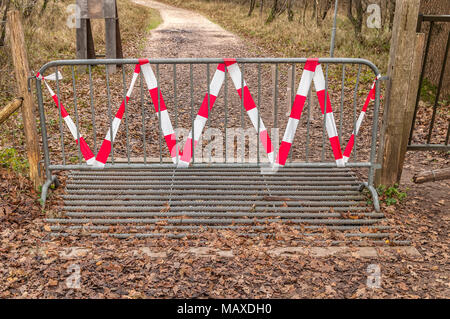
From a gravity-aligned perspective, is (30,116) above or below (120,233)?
above

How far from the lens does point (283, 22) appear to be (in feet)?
74.9

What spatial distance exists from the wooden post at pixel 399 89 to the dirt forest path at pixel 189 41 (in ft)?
37.6

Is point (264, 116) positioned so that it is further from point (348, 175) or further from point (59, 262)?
point (59, 262)

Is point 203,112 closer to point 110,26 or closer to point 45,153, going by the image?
point 45,153

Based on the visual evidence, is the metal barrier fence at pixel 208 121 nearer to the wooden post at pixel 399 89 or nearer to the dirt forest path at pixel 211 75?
the dirt forest path at pixel 211 75

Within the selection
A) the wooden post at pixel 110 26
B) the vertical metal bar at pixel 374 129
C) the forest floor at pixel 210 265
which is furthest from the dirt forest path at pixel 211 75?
the forest floor at pixel 210 265

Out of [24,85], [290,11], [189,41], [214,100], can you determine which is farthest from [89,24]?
[290,11]

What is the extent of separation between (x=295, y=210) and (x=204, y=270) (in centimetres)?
151

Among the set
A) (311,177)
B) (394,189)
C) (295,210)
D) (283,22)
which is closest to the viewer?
(295,210)

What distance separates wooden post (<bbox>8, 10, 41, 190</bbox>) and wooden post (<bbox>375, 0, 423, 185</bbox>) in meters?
4.14

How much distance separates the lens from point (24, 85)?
509 cm

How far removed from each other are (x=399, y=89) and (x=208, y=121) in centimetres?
253

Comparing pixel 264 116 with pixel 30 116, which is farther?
pixel 264 116
